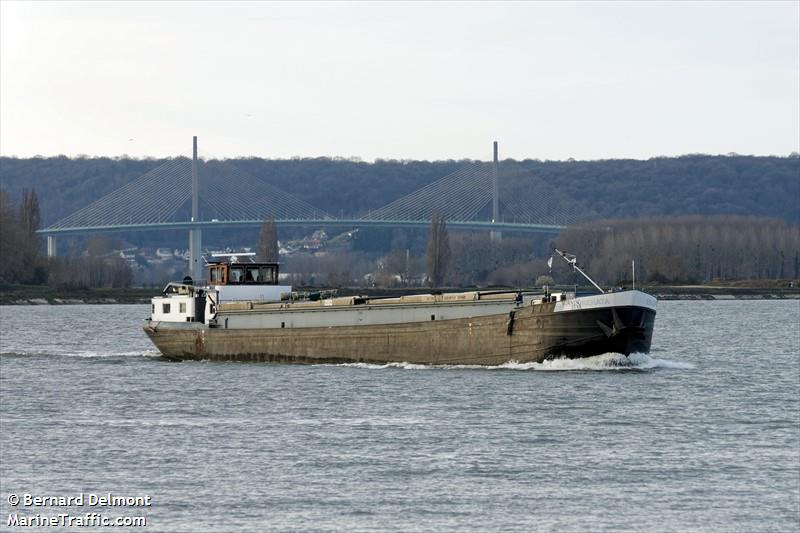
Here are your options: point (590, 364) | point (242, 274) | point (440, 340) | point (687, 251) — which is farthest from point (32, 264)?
point (590, 364)

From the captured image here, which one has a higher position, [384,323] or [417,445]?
[384,323]

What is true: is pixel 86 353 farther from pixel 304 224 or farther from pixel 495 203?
pixel 495 203

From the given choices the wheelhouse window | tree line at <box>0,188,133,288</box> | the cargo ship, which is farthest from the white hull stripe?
tree line at <box>0,188,133,288</box>

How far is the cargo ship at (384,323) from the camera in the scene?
4650cm

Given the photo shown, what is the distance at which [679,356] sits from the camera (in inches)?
2233

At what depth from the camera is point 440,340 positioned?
49.4 metres

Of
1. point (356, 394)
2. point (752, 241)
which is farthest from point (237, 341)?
point (752, 241)

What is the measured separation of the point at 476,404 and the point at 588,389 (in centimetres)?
473

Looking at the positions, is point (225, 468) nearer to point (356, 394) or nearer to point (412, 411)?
point (412, 411)

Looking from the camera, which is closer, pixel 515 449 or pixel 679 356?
pixel 515 449

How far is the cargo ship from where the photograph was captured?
4650 centimetres

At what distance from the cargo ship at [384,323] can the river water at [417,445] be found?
35.3 inches

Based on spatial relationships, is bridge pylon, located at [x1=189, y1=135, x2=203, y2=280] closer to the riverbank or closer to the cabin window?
the riverbank

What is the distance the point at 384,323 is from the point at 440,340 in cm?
293
